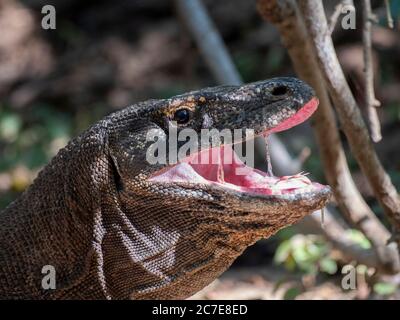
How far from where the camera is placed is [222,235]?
4016 millimetres

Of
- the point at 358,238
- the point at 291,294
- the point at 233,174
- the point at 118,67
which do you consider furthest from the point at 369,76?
the point at 118,67

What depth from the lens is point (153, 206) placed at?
13.3 feet

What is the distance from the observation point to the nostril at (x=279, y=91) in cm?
400

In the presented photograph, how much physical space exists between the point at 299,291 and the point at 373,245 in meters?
0.78

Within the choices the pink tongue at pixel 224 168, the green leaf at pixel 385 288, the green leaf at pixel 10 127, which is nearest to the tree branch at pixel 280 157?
the green leaf at pixel 385 288

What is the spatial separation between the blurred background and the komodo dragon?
4.11 meters

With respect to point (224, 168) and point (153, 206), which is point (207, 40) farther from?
point (153, 206)

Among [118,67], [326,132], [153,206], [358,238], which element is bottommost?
[358,238]

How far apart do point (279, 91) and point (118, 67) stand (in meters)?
8.66

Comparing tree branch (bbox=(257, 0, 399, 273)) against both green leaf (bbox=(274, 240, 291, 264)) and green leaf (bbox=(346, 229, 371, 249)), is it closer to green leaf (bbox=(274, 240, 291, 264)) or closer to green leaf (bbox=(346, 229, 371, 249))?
green leaf (bbox=(346, 229, 371, 249))

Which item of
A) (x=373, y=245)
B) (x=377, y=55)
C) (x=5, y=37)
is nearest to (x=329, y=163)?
(x=373, y=245)

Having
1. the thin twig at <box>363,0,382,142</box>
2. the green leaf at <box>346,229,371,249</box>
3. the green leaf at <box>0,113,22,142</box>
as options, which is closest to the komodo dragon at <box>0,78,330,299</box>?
the thin twig at <box>363,0,382,142</box>

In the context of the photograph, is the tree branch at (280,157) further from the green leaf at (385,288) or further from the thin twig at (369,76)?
the thin twig at (369,76)

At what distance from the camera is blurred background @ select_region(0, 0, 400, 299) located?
991 cm
